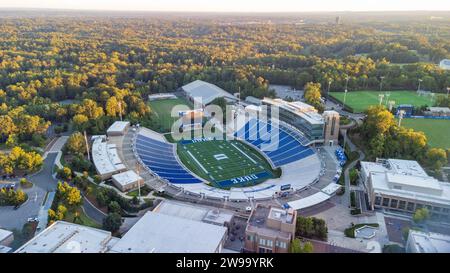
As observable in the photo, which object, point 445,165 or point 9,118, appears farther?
→ point 9,118

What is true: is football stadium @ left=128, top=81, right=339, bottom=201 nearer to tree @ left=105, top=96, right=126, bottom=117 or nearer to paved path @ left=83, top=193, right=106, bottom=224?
tree @ left=105, top=96, right=126, bottom=117

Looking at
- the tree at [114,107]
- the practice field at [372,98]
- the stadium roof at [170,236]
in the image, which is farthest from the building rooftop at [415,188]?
the tree at [114,107]

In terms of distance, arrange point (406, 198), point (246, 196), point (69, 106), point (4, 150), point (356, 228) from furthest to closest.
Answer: point (69, 106)
point (4, 150)
point (246, 196)
point (406, 198)
point (356, 228)

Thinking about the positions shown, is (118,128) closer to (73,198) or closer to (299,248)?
(73,198)

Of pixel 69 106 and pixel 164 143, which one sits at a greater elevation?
pixel 69 106

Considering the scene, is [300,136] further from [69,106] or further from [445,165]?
[69,106]

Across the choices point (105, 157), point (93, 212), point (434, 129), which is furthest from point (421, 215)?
point (105, 157)

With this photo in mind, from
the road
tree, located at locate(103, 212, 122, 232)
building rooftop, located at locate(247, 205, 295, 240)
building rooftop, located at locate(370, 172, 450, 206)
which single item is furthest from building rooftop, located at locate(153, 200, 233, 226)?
building rooftop, located at locate(370, 172, 450, 206)
